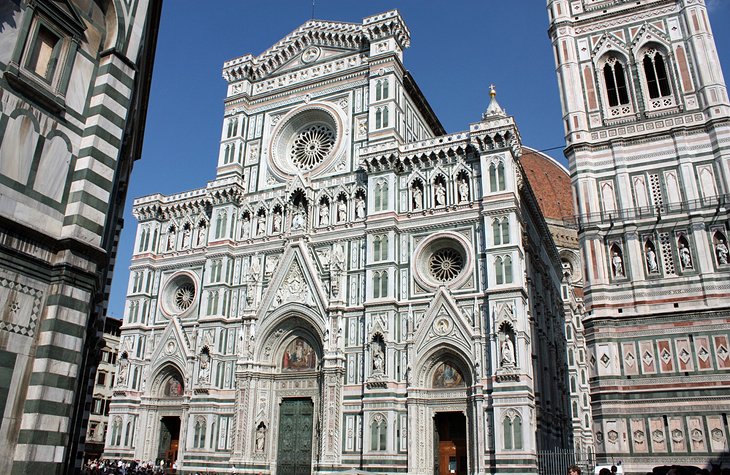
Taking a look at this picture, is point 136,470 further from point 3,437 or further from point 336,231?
point 3,437

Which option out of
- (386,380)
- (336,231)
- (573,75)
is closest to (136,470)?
(386,380)

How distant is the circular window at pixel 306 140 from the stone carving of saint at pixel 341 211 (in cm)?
272

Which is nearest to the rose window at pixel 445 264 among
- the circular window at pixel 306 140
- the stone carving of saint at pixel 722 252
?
the circular window at pixel 306 140

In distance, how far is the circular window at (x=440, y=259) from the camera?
89.4 feet

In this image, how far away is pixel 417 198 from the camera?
96.1ft

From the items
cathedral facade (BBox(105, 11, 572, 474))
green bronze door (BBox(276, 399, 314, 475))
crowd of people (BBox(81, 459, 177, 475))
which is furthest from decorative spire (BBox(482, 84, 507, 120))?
crowd of people (BBox(81, 459, 177, 475))

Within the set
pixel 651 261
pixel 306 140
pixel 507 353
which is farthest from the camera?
pixel 306 140

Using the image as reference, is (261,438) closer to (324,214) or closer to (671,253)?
(324,214)

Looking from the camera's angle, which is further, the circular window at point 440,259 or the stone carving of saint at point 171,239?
the stone carving of saint at point 171,239

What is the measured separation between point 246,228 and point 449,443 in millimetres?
15484

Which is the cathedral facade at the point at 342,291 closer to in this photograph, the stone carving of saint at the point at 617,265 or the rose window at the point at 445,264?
the rose window at the point at 445,264

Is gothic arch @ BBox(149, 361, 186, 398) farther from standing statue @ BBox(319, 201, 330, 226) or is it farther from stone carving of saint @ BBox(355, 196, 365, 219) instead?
stone carving of saint @ BBox(355, 196, 365, 219)

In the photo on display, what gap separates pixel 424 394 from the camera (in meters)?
25.9

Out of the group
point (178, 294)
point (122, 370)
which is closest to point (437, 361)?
point (178, 294)
